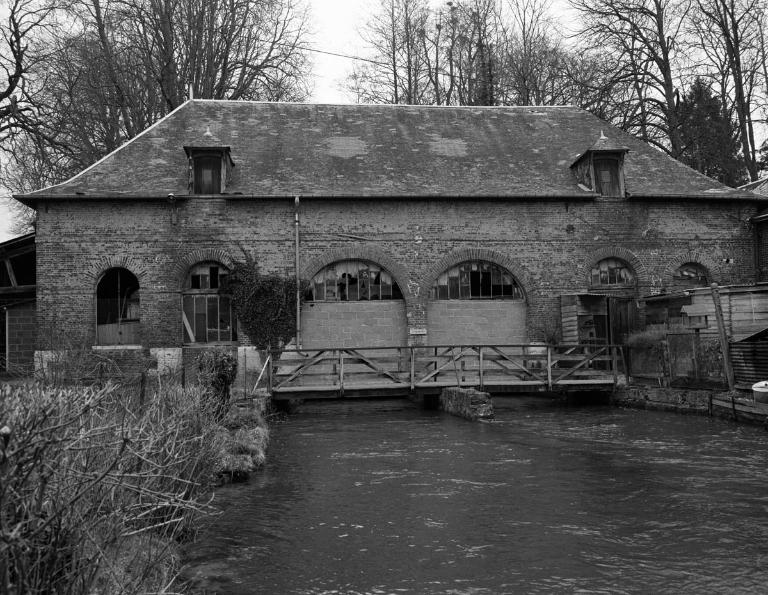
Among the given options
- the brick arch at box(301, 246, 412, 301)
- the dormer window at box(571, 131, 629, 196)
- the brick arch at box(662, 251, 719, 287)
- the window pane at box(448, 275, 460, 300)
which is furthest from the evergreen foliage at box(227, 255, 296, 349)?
the brick arch at box(662, 251, 719, 287)

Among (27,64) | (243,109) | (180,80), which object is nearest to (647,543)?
(243,109)

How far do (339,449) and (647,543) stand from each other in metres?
6.14

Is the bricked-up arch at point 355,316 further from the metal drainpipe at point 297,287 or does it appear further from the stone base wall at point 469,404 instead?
the stone base wall at point 469,404

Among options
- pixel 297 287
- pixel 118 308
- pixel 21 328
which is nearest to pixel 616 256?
pixel 297 287

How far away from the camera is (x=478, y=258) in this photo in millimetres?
20422

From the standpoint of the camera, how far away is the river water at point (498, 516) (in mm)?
5793

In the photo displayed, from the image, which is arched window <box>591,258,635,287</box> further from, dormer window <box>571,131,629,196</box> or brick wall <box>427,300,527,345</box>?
brick wall <box>427,300,527,345</box>

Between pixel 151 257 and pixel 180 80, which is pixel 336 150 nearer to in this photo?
pixel 151 257

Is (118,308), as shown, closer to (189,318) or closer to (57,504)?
(189,318)

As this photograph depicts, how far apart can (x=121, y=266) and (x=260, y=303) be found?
3.89 meters

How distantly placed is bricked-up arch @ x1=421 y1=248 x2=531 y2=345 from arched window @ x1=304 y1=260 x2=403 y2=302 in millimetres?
1261

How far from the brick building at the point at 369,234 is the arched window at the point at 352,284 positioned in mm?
41

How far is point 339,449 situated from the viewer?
1182 cm

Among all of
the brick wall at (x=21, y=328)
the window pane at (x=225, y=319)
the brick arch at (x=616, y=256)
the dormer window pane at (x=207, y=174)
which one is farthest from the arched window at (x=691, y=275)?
the brick wall at (x=21, y=328)
